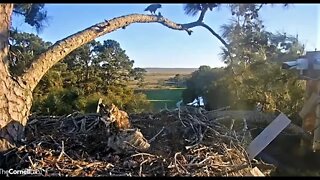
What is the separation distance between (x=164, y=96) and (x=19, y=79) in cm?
142

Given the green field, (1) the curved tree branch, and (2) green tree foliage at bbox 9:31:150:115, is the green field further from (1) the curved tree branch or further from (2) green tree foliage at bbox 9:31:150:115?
(1) the curved tree branch

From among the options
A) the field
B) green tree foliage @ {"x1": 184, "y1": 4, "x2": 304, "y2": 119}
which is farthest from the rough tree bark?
green tree foliage @ {"x1": 184, "y1": 4, "x2": 304, "y2": 119}

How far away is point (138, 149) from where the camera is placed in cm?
168

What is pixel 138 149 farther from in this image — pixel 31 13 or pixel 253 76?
pixel 253 76

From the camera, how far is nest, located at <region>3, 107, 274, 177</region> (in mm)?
1496

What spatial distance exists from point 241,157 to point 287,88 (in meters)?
1.75

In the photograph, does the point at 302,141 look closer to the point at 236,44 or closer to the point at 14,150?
the point at 236,44

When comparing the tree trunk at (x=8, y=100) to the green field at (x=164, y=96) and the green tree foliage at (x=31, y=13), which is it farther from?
the green field at (x=164, y=96)

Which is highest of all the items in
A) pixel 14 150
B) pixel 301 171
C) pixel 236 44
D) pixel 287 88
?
pixel 236 44

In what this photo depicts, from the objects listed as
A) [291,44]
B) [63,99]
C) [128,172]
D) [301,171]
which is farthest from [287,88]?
[128,172]

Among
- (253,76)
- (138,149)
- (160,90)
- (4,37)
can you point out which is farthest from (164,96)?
(4,37)

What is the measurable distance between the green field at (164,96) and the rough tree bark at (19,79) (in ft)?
2.98

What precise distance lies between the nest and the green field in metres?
0.65

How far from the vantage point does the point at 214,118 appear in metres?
2.35
